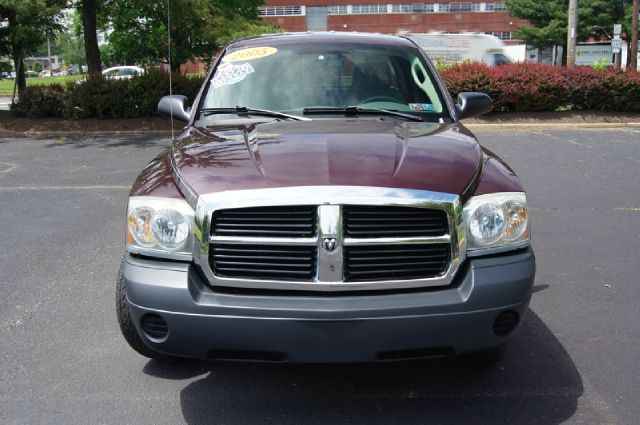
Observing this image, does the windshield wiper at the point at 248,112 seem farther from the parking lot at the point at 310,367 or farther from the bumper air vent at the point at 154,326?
the bumper air vent at the point at 154,326

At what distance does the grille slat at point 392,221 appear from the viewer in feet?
9.09

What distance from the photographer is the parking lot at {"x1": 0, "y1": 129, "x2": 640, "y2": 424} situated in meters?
3.18

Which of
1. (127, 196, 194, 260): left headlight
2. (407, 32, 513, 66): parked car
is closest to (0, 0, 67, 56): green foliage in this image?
(407, 32, 513, 66): parked car

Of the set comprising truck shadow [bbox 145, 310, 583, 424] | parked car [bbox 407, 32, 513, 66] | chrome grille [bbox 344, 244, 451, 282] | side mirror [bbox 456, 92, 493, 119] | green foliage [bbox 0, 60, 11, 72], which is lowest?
truck shadow [bbox 145, 310, 583, 424]

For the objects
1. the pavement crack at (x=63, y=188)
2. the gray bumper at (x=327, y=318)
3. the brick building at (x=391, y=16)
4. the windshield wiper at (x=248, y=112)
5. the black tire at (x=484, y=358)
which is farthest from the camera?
the brick building at (x=391, y=16)

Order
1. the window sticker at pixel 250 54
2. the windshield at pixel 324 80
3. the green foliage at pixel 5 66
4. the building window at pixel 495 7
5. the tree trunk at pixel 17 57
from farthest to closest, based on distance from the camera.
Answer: the building window at pixel 495 7 → the green foliage at pixel 5 66 → the tree trunk at pixel 17 57 → the window sticker at pixel 250 54 → the windshield at pixel 324 80

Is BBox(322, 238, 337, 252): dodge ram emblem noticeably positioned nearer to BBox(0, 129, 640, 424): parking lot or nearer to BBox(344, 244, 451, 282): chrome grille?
BBox(344, 244, 451, 282): chrome grille

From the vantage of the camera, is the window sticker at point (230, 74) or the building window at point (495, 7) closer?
the window sticker at point (230, 74)

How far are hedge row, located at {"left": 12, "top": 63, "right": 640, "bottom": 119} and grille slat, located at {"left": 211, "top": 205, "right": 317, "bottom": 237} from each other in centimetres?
1436

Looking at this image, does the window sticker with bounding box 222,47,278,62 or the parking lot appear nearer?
the parking lot

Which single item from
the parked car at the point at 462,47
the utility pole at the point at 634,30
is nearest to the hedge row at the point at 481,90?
the utility pole at the point at 634,30

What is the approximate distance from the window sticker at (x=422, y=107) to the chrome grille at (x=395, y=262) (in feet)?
5.27

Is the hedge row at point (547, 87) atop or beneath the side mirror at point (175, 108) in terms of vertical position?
beneath

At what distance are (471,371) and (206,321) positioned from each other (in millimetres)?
1601
